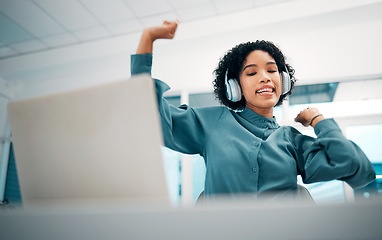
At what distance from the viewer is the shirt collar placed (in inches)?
45.0

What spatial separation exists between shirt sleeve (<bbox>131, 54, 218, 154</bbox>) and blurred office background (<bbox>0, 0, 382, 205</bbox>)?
2044mm

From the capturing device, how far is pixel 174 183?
3.44 m

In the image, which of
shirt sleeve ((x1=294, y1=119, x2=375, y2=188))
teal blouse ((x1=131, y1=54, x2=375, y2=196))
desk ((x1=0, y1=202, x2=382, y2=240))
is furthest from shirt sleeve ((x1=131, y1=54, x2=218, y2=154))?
desk ((x1=0, y1=202, x2=382, y2=240))

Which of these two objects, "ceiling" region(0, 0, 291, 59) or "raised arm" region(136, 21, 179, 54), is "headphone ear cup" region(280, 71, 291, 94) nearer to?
"raised arm" region(136, 21, 179, 54)

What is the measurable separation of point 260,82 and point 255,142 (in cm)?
28

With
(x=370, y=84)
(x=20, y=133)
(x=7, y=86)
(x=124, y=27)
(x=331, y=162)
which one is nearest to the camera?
(x=20, y=133)

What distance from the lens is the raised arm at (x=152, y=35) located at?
85 centimetres

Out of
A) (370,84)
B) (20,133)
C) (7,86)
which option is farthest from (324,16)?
(7,86)

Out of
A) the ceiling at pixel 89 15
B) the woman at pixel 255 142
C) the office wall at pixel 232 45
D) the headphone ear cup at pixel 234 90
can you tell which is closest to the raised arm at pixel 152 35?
the woman at pixel 255 142

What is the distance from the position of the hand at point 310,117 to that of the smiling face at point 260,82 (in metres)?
0.13

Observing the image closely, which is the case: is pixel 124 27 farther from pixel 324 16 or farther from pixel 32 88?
pixel 324 16

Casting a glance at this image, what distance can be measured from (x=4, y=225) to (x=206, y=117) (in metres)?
0.86

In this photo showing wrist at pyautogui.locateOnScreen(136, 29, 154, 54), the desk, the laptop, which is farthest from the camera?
wrist at pyautogui.locateOnScreen(136, 29, 154, 54)

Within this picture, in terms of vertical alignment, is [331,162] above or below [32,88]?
below
